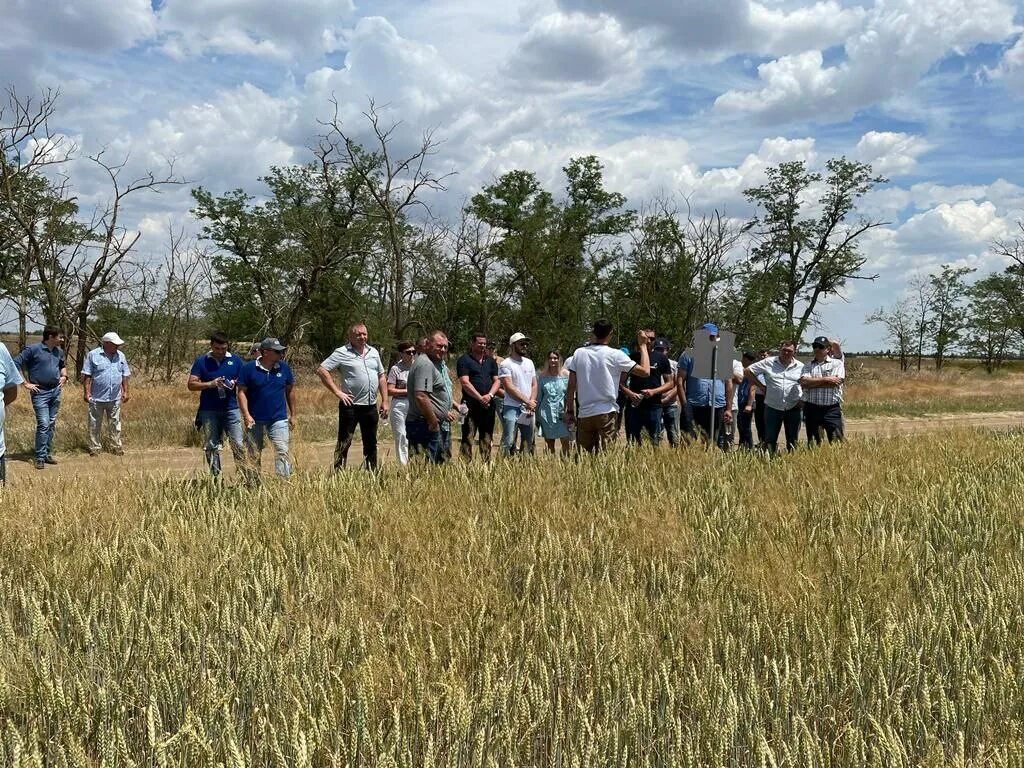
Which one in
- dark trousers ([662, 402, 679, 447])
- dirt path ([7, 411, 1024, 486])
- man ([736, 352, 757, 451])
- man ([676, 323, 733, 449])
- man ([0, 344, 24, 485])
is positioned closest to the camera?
man ([0, 344, 24, 485])

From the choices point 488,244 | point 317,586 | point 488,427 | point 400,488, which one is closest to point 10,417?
point 488,427

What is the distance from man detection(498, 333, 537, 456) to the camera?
9.52 m

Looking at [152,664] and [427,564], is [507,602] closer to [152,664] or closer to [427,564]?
[427,564]

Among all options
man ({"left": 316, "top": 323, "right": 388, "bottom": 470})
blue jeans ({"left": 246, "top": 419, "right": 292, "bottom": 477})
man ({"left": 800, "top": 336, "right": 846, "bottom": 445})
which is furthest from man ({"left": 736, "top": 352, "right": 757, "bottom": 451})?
blue jeans ({"left": 246, "top": 419, "right": 292, "bottom": 477})

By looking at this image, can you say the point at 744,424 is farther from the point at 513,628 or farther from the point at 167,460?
the point at 513,628

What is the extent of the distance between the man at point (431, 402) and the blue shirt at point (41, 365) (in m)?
4.99

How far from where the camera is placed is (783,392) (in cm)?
972

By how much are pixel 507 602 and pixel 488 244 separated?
111 ft

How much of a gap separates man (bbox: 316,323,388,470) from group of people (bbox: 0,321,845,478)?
0.01 metres

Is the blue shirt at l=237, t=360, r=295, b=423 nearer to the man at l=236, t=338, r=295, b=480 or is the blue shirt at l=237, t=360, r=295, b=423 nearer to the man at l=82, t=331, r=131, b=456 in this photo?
the man at l=236, t=338, r=295, b=480

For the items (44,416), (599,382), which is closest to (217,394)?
(44,416)

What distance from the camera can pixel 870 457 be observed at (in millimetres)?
7203

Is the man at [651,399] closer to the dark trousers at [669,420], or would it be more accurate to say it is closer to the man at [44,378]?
the dark trousers at [669,420]

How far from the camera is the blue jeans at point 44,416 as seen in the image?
10.4 meters
